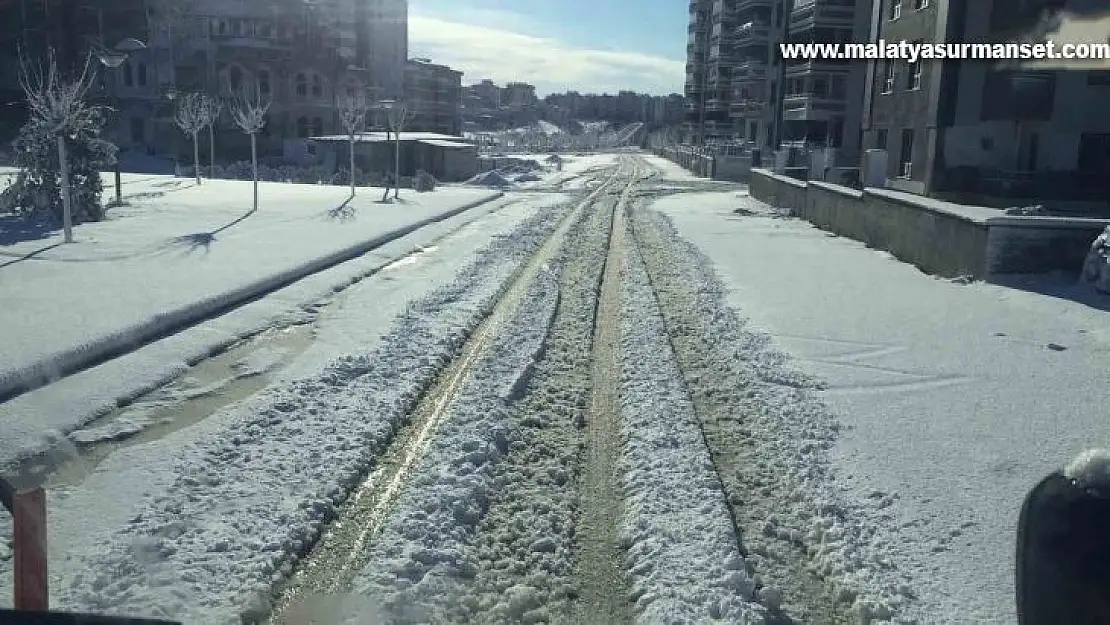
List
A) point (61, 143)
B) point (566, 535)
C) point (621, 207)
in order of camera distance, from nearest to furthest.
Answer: point (566, 535) < point (61, 143) < point (621, 207)

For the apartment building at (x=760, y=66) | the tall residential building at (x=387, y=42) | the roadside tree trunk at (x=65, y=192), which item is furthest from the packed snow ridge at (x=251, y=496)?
the tall residential building at (x=387, y=42)

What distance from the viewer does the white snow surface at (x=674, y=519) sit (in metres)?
4.17

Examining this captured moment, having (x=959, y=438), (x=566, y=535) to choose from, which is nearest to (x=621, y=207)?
(x=959, y=438)

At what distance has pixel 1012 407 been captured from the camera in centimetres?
723

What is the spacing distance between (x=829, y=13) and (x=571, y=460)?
47700 millimetres

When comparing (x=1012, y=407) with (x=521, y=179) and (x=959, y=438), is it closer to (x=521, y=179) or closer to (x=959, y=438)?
(x=959, y=438)

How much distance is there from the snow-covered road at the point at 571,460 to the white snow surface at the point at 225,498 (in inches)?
0.8

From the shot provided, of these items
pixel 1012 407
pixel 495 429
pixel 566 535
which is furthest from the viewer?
pixel 1012 407

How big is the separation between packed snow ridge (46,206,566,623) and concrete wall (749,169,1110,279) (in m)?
9.07

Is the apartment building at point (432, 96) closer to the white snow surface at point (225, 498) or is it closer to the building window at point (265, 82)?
the building window at point (265, 82)

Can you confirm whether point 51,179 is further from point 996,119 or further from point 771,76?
point 771,76

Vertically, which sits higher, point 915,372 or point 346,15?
point 346,15

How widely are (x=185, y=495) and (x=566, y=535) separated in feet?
7.71

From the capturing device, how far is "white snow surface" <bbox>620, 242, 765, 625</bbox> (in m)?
4.17
